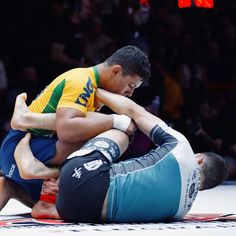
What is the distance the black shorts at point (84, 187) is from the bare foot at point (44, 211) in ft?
0.64

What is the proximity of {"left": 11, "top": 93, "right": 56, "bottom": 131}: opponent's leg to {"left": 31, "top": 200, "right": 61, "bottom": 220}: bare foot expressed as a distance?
329 mm

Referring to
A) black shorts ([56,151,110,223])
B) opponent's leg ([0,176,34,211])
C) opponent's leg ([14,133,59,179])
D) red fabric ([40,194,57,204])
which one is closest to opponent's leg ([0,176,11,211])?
opponent's leg ([0,176,34,211])

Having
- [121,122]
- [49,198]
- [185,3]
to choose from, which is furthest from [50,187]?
[185,3]

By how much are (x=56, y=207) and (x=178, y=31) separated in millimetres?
5078

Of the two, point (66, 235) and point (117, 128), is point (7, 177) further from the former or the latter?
point (66, 235)

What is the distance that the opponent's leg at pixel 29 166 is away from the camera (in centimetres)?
335

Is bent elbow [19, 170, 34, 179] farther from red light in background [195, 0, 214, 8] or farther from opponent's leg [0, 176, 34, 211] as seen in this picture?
red light in background [195, 0, 214, 8]

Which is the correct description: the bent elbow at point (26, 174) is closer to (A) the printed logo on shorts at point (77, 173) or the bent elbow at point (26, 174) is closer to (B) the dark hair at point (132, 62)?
(A) the printed logo on shorts at point (77, 173)

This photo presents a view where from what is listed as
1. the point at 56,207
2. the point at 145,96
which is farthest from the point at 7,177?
the point at 145,96

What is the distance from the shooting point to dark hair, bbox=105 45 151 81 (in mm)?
3357

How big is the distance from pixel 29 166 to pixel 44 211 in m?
0.21

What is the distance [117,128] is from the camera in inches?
127

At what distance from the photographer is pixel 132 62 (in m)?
3.36

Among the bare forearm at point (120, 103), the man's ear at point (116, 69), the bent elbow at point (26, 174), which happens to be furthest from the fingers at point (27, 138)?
the man's ear at point (116, 69)
